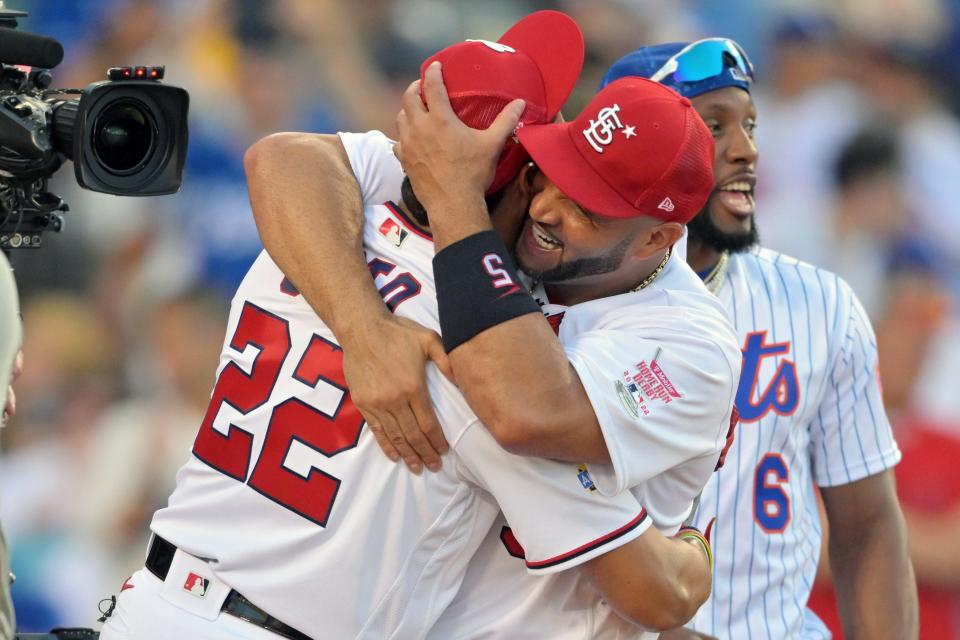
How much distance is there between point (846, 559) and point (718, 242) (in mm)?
924

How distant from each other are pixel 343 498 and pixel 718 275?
4.95 feet

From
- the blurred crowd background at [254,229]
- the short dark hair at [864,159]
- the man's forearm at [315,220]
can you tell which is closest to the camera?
the man's forearm at [315,220]

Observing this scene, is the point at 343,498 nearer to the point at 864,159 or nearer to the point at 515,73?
the point at 515,73

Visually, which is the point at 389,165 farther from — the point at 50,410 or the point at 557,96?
the point at 50,410

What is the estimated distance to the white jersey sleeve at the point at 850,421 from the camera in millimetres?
3283

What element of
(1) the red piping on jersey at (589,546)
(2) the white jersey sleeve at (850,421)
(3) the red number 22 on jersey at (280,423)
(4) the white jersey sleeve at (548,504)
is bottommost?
(2) the white jersey sleeve at (850,421)

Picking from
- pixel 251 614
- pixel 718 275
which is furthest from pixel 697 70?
pixel 251 614

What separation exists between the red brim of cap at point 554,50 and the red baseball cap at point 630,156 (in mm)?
99

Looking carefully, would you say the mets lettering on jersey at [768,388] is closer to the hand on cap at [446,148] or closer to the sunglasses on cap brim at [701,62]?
the sunglasses on cap brim at [701,62]

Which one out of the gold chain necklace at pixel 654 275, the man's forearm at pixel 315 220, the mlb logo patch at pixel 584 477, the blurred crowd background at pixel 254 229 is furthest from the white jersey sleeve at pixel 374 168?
the blurred crowd background at pixel 254 229

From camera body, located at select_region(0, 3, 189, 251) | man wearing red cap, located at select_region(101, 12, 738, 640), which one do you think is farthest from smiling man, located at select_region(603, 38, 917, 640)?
camera body, located at select_region(0, 3, 189, 251)

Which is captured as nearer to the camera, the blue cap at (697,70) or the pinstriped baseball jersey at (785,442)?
the pinstriped baseball jersey at (785,442)

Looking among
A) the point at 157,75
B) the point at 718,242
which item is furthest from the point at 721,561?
the point at 157,75

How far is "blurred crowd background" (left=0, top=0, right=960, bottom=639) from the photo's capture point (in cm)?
508
